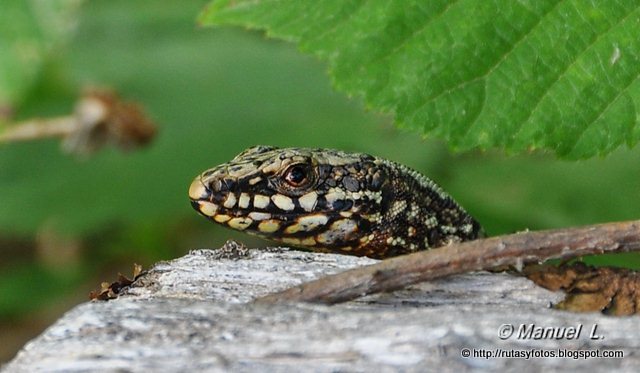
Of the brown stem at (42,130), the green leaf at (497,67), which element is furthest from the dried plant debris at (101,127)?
the green leaf at (497,67)

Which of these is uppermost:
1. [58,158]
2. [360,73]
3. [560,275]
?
[58,158]

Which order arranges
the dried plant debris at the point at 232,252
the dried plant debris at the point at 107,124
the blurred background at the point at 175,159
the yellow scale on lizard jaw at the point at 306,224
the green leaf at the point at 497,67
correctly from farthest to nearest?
1. the blurred background at the point at 175,159
2. the dried plant debris at the point at 107,124
3. the yellow scale on lizard jaw at the point at 306,224
4. the green leaf at the point at 497,67
5. the dried plant debris at the point at 232,252

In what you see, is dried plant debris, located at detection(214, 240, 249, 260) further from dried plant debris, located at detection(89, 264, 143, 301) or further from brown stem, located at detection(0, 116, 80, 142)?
brown stem, located at detection(0, 116, 80, 142)

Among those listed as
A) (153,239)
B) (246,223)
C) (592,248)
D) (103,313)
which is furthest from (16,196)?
(592,248)

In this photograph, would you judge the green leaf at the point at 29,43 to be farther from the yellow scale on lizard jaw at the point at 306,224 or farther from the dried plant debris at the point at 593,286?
the dried plant debris at the point at 593,286

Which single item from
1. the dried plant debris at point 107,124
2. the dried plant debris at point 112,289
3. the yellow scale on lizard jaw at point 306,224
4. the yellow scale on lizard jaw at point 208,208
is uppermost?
the dried plant debris at point 107,124

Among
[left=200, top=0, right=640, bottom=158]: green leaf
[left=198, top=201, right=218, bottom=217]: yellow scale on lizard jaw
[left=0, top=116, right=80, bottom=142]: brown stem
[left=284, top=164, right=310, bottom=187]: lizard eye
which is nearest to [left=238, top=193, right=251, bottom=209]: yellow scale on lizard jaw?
[left=198, top=201, right=218, bottom=217]: yellow scale on lizard jaw

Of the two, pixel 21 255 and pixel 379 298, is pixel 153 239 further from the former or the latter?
pixel 379 298
